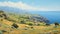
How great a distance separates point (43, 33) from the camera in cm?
3231

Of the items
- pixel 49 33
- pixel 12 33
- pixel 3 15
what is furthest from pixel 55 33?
pixel 3 15

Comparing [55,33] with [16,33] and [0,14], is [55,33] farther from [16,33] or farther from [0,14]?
[0,14]

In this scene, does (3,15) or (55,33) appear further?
(3,15)

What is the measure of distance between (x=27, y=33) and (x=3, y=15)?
30204 millimetres

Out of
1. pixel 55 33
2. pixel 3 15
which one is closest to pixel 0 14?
pixel 3 15

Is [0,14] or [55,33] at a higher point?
[0,14]

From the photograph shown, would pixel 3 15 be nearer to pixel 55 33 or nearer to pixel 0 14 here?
pixel 0 14

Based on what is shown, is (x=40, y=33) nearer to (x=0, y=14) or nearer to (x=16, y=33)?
(x=16, y=33)

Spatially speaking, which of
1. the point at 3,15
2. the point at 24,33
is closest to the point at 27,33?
the point at 24,33

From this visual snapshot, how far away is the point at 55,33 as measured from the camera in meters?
32.2

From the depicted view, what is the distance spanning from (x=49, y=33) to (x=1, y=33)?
8.17 metres

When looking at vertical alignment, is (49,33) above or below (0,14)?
below

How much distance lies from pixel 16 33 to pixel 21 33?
977mm

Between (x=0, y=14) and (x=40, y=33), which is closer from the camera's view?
(x=40, y=33)
